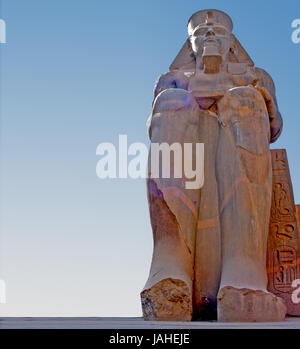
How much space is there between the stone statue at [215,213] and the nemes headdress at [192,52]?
600 millimetres

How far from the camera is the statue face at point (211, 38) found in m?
5.54

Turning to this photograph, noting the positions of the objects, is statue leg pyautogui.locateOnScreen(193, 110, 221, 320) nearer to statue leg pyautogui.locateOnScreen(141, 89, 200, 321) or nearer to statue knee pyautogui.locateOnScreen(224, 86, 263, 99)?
statue leg pyautogui.locateOnScreen(141, 89, 200, 321)

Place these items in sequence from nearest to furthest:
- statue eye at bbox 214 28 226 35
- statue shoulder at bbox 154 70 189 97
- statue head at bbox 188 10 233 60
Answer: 1. statue shoulder at bbox 154 70 189 97
2. statue head at bbox 188 10 233 60
3. statue eye at bbox 214 28 226 35

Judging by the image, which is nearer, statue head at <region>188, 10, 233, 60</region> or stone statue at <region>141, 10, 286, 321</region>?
stone statue at <region>141, 10, 286, 321</region>

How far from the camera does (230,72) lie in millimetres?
5434

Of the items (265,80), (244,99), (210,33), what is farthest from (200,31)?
(244,99)

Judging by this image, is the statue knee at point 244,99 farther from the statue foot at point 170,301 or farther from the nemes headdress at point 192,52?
the statue foot at point 170,301

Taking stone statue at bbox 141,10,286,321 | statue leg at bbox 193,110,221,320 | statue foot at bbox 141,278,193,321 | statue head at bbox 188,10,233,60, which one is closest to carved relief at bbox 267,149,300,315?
stone statue at bbox 141,10,286,321

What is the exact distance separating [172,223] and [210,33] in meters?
1.95

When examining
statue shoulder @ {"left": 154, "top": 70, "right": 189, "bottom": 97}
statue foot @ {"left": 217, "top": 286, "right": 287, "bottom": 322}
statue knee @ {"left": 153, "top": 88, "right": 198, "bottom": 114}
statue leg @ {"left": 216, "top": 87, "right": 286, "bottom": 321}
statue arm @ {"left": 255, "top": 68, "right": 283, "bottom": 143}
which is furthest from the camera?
statue shoulder @ {"left": 154, "top": 70, "right": 189, "bottom": 97}

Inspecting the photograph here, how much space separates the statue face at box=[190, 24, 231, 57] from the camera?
218 inches
